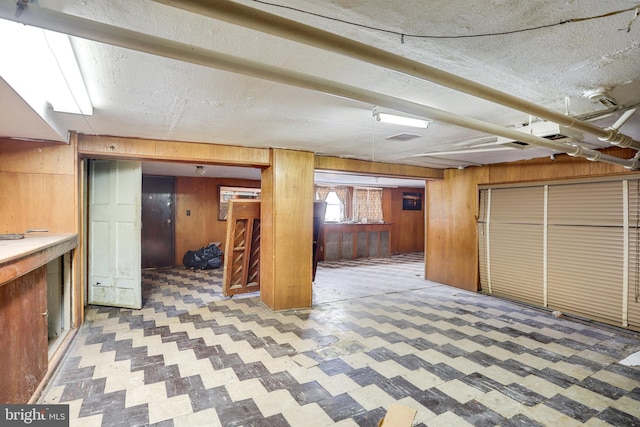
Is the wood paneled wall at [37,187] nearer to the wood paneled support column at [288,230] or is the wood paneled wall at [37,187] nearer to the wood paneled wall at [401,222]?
the wood paneled support column at [288,230]

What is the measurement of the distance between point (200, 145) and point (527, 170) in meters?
Result: 4.77

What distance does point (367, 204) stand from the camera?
33.0 feet

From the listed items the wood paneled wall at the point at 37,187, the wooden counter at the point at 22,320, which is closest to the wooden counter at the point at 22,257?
Answer: the wooden counter at the point at 22,320

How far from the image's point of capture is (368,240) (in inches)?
380

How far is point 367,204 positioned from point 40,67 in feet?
28.8

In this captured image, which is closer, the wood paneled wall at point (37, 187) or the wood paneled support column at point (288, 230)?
the wood paneled wall at point (37, 187)

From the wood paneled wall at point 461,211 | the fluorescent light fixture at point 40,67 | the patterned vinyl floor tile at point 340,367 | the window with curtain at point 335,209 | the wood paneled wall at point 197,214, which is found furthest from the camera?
the window with curtain at point 335,209

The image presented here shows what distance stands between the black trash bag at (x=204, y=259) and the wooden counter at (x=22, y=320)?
4704mm

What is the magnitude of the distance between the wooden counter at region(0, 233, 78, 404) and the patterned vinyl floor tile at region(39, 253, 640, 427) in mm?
301

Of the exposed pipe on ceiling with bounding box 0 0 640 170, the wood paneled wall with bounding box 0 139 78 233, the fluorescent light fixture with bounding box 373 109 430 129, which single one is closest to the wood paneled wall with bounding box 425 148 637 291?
the fluorescent light fixture with bounding box 373 109 430 129

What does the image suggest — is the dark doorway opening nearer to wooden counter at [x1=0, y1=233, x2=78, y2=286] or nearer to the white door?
the white door

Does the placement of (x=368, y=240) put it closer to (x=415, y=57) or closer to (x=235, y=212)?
(x=235, y=212)

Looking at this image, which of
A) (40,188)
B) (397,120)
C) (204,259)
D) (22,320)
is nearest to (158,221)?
(204,259)

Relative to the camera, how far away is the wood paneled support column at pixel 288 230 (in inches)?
168
